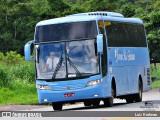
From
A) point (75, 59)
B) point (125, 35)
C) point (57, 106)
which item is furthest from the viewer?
point (125, 35)

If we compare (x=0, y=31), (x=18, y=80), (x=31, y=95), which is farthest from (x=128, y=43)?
(x=0, y=31)

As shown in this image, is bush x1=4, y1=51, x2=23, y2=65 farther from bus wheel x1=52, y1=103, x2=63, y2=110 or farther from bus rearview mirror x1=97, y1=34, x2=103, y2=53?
bus rearview mirror x1=97, y1=34, x2=103, y2=53

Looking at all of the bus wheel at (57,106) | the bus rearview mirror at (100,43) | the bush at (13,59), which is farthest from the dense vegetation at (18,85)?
the bus rearview mirror at (100,43)

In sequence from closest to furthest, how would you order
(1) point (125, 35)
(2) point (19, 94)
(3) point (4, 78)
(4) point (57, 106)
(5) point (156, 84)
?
(4) point (57, 106), (1) point (125, 35), (2) point (19, 94), (3) point (4, 78), (5) point (156, 84)

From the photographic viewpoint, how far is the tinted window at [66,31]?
68.1 feet

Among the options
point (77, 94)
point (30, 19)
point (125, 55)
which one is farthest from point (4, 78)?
point (30, 19)

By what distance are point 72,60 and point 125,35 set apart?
4.64 m

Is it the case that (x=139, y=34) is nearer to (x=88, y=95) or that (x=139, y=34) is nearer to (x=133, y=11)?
(x=88, y=95)

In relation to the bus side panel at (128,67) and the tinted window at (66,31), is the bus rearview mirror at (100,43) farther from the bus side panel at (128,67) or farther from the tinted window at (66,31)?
the bus side panel at (128,67)

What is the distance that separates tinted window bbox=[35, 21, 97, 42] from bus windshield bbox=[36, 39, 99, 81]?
229 millimetres

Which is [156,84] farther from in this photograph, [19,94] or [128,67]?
[128,67]

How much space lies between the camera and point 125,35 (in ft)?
80.5

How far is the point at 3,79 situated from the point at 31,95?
2.20 m

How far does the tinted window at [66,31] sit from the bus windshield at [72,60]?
9.0 inches
